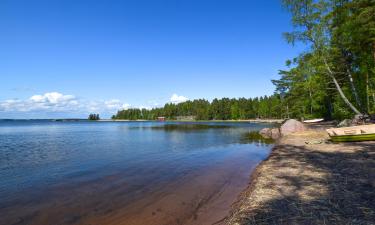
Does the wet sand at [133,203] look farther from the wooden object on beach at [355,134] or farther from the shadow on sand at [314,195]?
the wooden object on beach at [355,134]

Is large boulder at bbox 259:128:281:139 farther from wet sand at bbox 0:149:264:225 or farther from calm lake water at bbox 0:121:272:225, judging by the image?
wet sand at bbox 0:149:264:225

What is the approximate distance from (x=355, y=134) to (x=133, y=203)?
60.6 ft

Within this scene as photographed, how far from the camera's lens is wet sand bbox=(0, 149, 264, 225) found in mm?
8500

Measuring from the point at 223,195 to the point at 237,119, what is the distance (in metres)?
161

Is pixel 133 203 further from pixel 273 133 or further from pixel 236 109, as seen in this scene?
pixel 236 109

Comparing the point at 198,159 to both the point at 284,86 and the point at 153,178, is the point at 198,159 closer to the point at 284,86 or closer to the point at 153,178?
the point at 153,178

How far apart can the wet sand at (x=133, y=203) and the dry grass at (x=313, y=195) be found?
1.22m

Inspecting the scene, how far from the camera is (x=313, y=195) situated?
837 cm

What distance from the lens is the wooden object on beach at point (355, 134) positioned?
768 inches

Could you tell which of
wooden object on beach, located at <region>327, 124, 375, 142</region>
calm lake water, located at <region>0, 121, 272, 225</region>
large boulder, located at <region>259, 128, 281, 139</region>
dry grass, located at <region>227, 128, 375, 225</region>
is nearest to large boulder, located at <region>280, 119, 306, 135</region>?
large boulder, located at <region>259, 128, 281, 139</region>

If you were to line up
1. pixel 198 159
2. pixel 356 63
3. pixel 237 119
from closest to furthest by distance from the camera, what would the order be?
pixel 198 159 < pixel 356 63 < pixel 237 119

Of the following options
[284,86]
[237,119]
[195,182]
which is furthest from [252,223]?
[237,119]

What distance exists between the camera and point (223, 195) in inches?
426

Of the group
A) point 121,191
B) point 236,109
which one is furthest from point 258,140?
point 236,109
